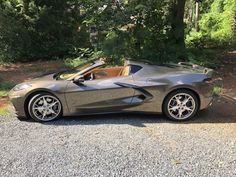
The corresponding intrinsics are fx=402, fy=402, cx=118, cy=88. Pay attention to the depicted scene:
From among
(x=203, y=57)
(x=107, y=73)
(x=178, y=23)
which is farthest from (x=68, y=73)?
(x=203, y=57)

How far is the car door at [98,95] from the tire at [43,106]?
0.25 metres

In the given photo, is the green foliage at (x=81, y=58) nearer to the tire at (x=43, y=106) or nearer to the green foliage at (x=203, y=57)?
the green foliage at (x=203, y=57)

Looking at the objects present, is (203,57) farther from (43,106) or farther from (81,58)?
(43,106)

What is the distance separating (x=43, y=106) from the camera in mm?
7082

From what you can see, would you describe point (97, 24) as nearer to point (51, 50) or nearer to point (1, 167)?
point (51, 50)

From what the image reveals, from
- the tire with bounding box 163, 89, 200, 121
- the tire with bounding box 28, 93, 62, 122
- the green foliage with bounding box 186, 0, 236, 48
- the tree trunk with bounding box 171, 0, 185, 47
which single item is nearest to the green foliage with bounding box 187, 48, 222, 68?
the tree trunk with bounding box 171, 0, 185, 47

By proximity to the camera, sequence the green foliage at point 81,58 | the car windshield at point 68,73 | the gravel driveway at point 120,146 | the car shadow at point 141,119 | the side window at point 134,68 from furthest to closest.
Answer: the green foliage at point 81,58 → the car windshield at point 68,73 → the side window at point 134,68 → the car shadow at point 141,119 → the gravel driveway at point 120,146

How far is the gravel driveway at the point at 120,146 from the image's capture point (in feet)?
16.3

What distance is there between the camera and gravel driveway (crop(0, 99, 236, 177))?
497cm

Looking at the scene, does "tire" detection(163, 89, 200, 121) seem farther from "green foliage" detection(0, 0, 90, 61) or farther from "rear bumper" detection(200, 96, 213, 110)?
"green foliage" detection(0, 0, 90, 61)

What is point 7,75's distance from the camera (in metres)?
12.3

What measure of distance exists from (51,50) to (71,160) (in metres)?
10.2

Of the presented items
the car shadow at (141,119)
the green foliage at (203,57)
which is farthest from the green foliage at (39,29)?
the car shadow at (141,119)

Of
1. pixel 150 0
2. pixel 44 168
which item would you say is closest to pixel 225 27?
pixel 150 0
